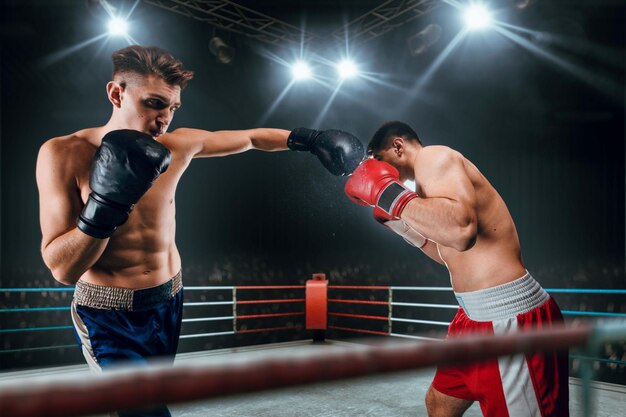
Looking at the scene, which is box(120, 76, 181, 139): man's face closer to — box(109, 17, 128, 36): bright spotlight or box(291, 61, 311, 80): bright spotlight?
box(109, 17, 128, 36): bright spotlight

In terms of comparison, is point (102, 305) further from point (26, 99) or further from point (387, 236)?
point (387, 236)

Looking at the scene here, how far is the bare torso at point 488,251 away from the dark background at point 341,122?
3.46 metres

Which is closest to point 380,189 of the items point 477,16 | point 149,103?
point 149,103

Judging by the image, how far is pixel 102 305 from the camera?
1374 millimetres

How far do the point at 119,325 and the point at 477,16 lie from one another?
4.40 meters

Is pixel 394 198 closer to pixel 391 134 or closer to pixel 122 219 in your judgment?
pixel 391 134

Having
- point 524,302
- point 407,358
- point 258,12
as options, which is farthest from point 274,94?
point 407,358

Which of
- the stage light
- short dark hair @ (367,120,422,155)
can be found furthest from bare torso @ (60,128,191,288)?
the stage light

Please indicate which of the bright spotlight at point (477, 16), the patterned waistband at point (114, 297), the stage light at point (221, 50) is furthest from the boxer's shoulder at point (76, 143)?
the bright spotlight at point (477, 16)

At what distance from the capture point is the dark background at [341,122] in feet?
13.9

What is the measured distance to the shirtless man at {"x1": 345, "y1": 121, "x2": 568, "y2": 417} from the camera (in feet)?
4.14

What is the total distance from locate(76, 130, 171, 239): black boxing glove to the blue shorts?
0.26m

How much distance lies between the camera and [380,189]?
5.23 feet

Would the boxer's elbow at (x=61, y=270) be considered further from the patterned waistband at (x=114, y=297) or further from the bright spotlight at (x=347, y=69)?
the bright spotlight at (x=347, y=69)
